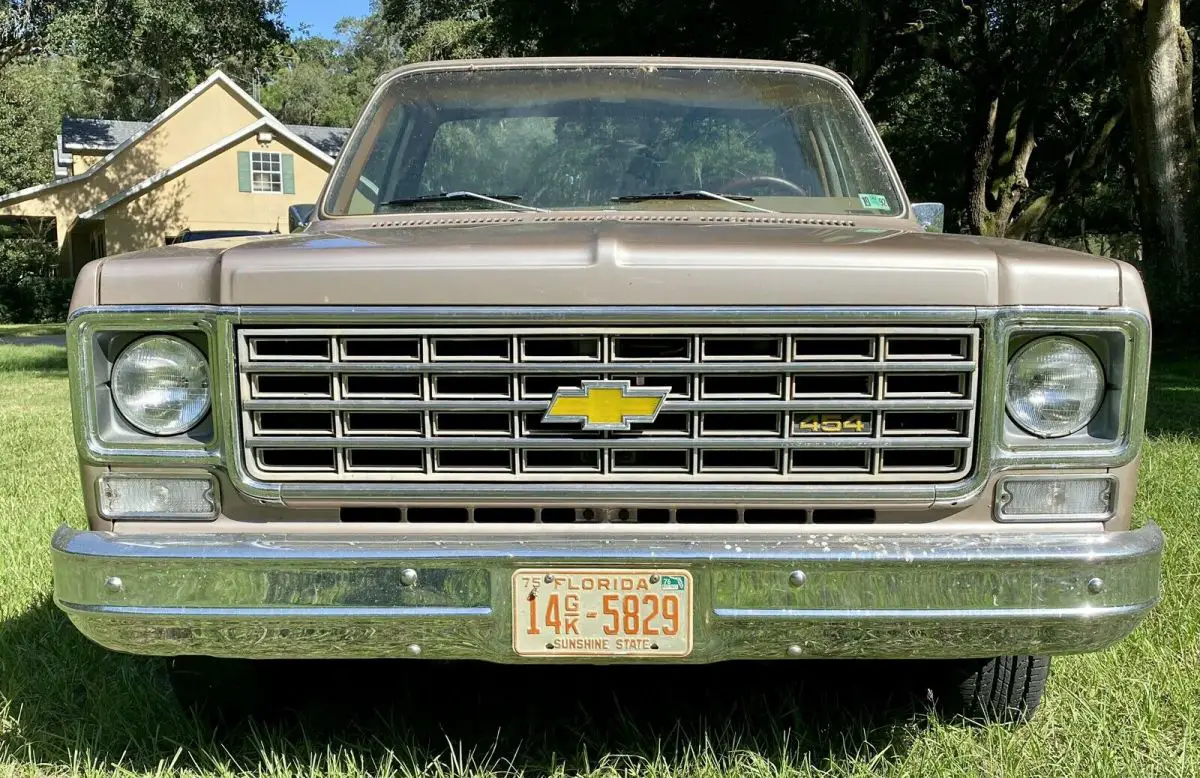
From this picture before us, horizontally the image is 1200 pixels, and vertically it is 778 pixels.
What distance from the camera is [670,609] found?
82.5 inches

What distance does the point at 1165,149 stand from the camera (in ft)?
38.4

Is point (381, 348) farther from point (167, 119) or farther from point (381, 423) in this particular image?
point (167, 119)

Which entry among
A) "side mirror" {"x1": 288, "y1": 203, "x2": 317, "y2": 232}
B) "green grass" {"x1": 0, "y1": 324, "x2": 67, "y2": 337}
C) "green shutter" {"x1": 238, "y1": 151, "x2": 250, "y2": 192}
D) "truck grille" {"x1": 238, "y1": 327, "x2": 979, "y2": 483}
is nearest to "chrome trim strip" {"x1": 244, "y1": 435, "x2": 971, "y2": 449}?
"truck grille" {"x1": 238, "y1": 327, "x2": 979, "y2": 483}

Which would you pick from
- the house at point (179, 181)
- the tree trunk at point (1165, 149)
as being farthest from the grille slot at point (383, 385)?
the house at point (179, 181)

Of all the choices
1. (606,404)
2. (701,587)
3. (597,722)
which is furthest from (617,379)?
(597,722)

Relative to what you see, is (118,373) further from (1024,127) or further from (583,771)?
(1024,127)

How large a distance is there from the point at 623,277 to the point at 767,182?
1.30 metres

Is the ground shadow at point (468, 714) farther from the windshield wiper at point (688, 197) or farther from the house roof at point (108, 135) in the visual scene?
the house roof at point (108, 135)

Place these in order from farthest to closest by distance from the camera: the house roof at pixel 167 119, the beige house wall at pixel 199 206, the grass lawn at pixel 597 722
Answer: the house roof at pixel 167 119, the beige house wall at pixel 199 206, the grass lawn at pixel 597 722

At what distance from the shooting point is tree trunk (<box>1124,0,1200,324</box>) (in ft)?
36.8

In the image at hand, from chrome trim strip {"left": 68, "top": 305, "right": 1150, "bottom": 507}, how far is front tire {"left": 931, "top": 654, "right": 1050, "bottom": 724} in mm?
761

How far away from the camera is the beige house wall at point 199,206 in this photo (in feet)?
87.3

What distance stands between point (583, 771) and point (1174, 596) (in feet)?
7.75

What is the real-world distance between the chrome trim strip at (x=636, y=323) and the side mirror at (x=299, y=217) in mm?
1105
